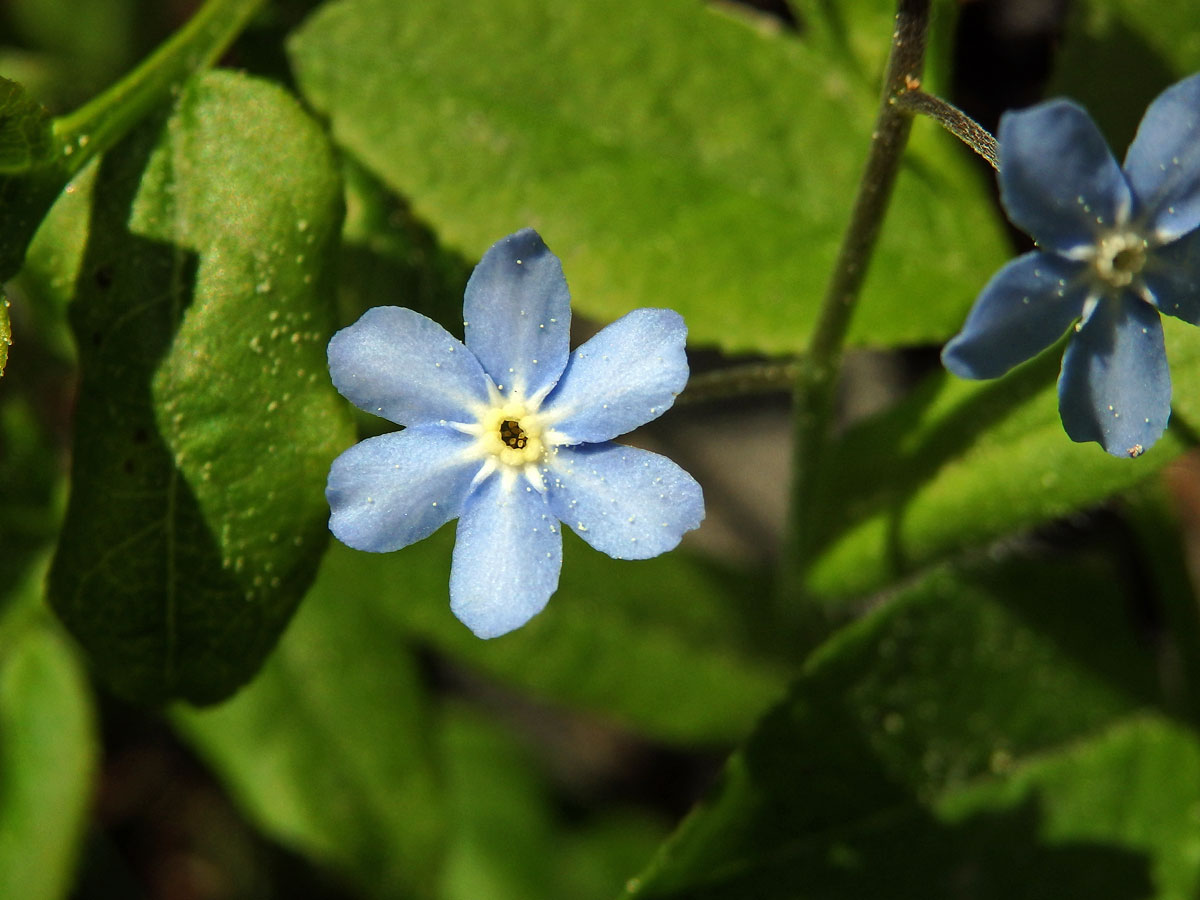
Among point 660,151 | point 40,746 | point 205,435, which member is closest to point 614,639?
point 660,151

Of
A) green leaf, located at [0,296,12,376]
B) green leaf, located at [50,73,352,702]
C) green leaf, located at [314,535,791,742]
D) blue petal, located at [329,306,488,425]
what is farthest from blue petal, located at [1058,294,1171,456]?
green leaf, located at [314,535,791,742]

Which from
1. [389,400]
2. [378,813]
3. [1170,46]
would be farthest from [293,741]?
[1170,46]

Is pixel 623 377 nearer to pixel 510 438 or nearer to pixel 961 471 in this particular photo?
pixel 510 438

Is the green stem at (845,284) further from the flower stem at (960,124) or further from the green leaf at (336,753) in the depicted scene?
the green leaf at (336,753)

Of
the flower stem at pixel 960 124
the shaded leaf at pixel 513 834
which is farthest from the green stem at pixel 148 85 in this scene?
the shaded leaf at pixel 513 834

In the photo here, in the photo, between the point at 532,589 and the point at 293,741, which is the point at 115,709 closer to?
the point at 293,741
